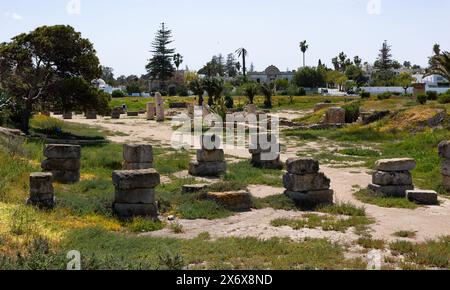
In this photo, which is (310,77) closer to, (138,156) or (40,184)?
(138,156)

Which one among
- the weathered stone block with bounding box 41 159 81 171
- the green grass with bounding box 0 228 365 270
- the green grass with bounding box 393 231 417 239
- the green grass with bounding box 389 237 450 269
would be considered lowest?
the green grass with bounding box 393 231 417 239

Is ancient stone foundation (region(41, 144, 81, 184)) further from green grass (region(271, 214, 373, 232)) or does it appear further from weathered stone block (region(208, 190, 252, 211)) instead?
green grass (region(271, 214, 373, 232))

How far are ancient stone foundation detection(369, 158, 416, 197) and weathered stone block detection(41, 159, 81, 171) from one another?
7932 millimetres

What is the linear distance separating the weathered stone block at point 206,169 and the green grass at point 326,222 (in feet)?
20.3

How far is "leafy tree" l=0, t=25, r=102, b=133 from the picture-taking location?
24.5m

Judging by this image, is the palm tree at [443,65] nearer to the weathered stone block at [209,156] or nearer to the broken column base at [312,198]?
the weathered stone block at [209,156]

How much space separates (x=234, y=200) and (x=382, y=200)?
3.50 meters

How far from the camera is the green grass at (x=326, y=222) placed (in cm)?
928

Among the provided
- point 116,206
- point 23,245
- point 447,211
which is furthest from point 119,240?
point 447,211

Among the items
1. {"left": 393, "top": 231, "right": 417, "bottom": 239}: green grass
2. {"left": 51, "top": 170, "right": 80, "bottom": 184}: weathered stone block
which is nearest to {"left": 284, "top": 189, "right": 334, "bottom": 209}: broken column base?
{"left": 393, "top": 231, "right": 417, "bottom": 239}: green grass

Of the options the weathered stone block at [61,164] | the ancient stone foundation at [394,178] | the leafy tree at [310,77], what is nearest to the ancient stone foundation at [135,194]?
the weathered stone block at [61,164]

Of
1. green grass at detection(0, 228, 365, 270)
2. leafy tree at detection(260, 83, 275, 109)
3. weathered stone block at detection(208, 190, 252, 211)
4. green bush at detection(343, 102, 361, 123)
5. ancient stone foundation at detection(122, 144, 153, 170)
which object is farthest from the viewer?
leafy tree at detection(260, 83, 275, 109)
